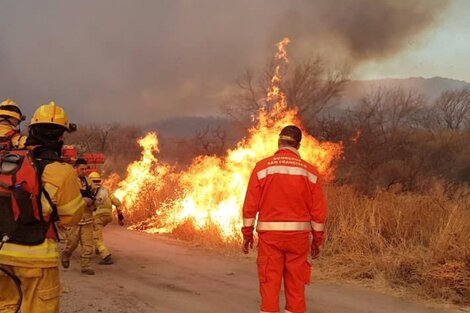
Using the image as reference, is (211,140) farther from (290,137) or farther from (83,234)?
(290,137)

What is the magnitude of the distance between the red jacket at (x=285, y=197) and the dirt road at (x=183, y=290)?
1884 millimetres

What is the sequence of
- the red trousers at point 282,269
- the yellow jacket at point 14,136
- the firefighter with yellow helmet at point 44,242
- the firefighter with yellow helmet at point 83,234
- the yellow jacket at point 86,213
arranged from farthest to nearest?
the yellow jacket at point 86,213 < the firefighter with yellow helmet at point 83,234 < the yellow jacket at point 14,136 < the red trousers at point 282,269 < the firefighter with yellow helmet at point 44,242

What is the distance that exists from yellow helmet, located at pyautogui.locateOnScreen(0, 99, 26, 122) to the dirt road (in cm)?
246

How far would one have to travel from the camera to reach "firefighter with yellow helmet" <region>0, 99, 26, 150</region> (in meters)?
6.03

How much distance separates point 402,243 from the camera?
27.6ft

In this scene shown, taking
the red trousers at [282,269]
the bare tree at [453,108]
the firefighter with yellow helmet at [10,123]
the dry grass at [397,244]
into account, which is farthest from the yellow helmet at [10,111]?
the bare tree at [453,108]

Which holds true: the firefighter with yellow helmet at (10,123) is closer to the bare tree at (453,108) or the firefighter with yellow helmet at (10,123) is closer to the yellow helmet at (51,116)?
the yellow helmet at (51,116)

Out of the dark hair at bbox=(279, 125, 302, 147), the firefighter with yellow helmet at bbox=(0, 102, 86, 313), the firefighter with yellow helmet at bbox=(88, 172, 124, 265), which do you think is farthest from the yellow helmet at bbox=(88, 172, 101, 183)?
the firefighter with yellow helmet at bbox=(0, 102, 86, 313)

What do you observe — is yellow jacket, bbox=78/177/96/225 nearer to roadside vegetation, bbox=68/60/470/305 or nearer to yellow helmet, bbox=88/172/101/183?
yellow helmet, bbox=88/172/101/183

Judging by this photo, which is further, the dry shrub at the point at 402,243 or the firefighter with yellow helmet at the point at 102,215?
the firefighter with yellow helmet at the point at 102,215

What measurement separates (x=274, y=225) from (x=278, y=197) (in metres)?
0.28

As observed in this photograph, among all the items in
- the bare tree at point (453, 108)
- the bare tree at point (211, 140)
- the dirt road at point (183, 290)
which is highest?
the bare tree at point (453, 108)

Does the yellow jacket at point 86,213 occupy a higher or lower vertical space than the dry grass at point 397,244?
higher

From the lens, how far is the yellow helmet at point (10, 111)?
633 cm
